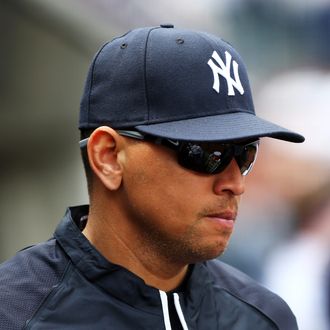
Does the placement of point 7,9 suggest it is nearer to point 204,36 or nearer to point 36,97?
point 36,97

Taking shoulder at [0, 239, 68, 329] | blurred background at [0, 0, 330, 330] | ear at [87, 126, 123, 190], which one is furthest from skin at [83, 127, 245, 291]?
blurred background at [0, 0, 330, 330]

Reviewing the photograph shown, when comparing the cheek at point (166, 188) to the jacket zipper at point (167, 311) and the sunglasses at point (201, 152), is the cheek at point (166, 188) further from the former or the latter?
the jacket zipper at point (167, 311)

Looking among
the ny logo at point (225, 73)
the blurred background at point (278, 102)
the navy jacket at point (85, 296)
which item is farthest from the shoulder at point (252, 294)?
the blurred background at point (278, 102)

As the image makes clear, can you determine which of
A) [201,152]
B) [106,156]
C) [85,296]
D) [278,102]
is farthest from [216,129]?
[278,102]

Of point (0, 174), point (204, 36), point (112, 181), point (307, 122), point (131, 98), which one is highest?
point (204, 36)

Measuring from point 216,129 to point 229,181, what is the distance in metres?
0.16

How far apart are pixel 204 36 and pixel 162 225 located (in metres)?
0.54

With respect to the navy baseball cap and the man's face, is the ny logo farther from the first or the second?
the man's face

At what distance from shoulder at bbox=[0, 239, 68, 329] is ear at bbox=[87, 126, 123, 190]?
245mm

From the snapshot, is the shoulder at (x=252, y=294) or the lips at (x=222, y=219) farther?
the shoulder at (x=252, y=294)

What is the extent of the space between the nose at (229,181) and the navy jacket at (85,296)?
0.32 metres

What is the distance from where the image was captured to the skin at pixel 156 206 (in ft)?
6.49

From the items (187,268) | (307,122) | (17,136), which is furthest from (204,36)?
(17,136)

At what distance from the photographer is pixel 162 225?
199 cm
